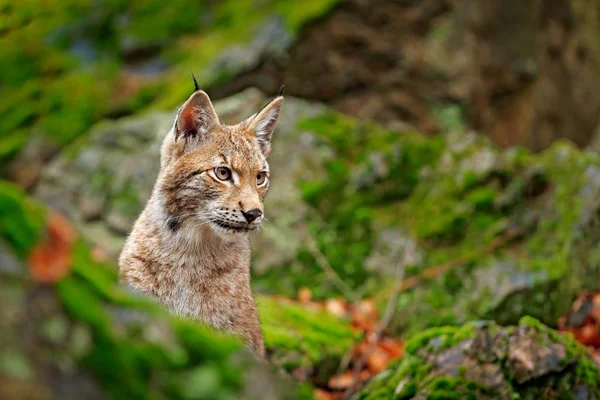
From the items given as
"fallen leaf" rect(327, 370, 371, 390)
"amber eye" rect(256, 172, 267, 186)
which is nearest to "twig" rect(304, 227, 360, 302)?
"fallen leaf" rect(327, 370, 371, 390)

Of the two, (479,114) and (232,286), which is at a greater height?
(479,114)

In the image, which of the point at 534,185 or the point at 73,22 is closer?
the point at 534,185

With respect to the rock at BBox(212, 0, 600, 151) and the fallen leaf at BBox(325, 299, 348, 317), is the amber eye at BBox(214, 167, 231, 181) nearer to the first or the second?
the fallen leaf at BBox(325, 299, 348, 317)

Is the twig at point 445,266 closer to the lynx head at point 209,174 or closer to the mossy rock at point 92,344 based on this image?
the lynx head at point 209,174

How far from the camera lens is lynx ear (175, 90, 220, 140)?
4969mm

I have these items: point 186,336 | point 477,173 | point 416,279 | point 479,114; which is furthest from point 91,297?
point 479,114

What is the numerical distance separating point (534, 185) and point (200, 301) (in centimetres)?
494

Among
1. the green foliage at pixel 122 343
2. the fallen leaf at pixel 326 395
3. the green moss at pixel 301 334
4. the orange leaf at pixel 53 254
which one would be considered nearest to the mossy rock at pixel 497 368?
the fallen leaf at pixel 326 395

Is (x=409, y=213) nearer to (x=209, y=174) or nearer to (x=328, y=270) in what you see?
(x=328, y=270)

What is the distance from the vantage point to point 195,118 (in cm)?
502

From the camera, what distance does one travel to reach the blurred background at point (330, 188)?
221 centimetres

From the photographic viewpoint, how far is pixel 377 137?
9.09m

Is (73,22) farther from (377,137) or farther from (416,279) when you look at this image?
(416,279)

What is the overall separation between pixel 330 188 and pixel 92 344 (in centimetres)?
663
